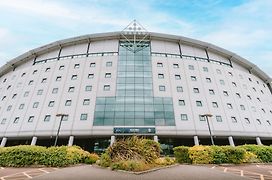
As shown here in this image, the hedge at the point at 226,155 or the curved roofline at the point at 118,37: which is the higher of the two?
the curved roofline at the point at 118,37

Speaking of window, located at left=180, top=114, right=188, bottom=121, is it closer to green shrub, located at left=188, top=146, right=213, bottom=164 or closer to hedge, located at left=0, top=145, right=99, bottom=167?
green shrub, located at left=188, top=146, right=213, bottom=164

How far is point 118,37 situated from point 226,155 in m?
27.5

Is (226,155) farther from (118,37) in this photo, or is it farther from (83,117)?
(118,37)

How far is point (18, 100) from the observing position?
2945 cm

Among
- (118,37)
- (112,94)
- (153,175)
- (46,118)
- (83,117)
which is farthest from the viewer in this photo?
(118,37)

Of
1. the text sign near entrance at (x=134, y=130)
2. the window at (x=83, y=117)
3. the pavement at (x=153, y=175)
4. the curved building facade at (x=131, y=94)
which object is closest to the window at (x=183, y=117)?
the curved building facade at (x=131, y=94)

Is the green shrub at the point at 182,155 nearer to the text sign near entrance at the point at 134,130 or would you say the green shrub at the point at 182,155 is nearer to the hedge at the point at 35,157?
the text sign near entrance at the point at 134,130

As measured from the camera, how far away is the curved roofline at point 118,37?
34.1 m

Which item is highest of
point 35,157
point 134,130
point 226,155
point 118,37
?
point 118,37

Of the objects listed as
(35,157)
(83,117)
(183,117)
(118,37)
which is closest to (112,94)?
(83,117)

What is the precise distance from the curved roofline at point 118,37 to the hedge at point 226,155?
77.7ft

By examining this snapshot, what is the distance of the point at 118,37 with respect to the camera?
34.3m

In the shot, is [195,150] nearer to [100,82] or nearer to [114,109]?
[114,109]

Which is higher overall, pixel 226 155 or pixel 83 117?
pixel 83 117
